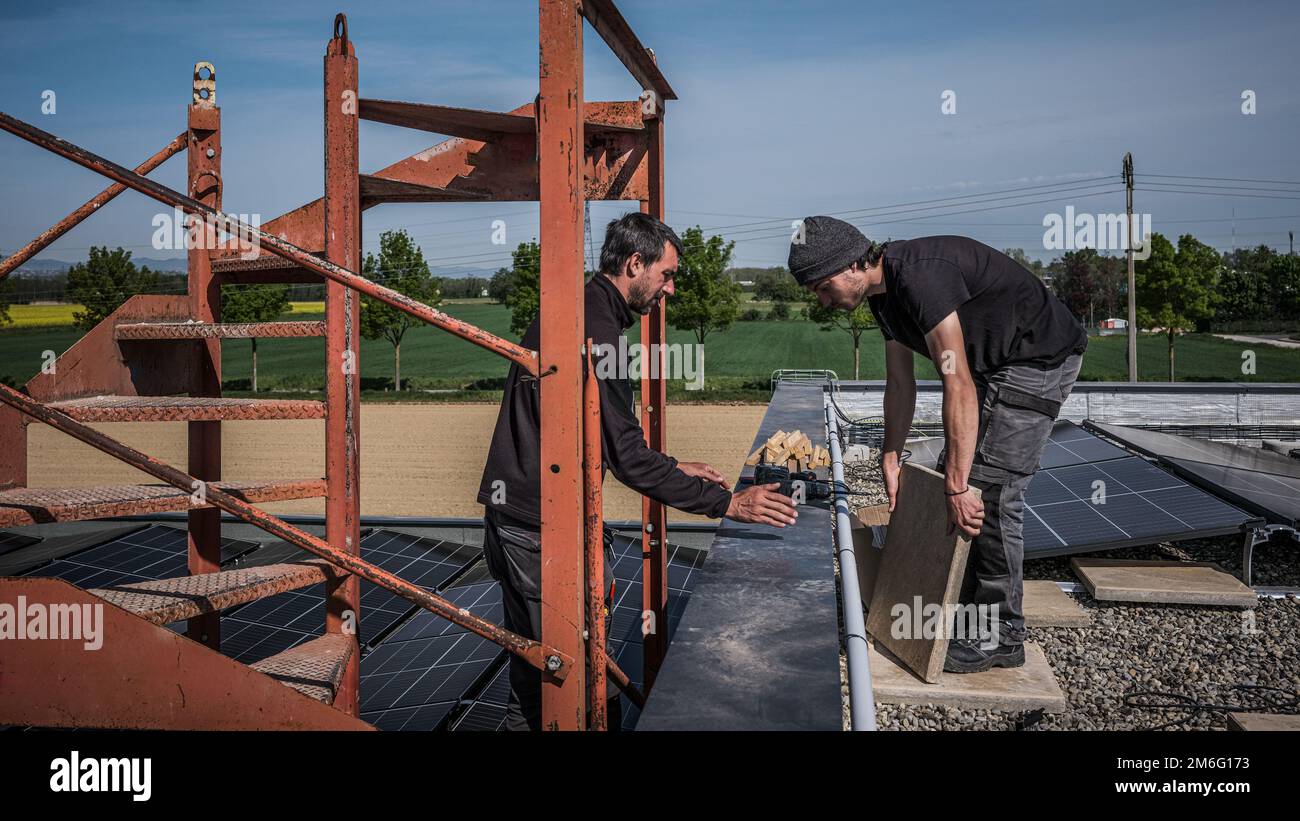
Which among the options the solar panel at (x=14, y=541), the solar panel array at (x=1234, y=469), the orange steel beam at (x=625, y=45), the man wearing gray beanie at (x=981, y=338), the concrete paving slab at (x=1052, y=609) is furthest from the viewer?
the solar panel at (x=14, y=541)

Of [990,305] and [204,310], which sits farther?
[204,310]

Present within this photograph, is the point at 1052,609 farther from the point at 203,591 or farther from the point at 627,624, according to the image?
the point at 203,591

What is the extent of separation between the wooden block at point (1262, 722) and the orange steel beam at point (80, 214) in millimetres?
4927

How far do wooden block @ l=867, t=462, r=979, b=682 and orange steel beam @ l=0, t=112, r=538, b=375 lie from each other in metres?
1.94

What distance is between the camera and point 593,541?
9.48ft

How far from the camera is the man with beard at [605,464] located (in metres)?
3.14

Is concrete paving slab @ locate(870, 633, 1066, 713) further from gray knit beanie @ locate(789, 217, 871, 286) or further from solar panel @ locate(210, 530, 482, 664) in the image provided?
solar panel @ locate(210, 530, 482, 664)

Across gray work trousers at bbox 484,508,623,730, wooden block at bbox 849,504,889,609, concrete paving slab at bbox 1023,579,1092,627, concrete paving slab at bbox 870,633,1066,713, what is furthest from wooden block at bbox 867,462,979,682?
Result: gray work trousers at bbox 484,508,623,730

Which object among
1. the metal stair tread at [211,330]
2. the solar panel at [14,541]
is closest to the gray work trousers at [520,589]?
the metal stair tread at [211,330]

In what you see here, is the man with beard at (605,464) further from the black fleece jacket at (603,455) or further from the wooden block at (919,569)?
the wooden block at (919,569)

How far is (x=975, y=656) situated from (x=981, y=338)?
1.48 metres

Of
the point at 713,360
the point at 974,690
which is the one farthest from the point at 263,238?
the point at 713,360

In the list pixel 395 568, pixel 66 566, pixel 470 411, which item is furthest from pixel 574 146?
pixel 470 411
